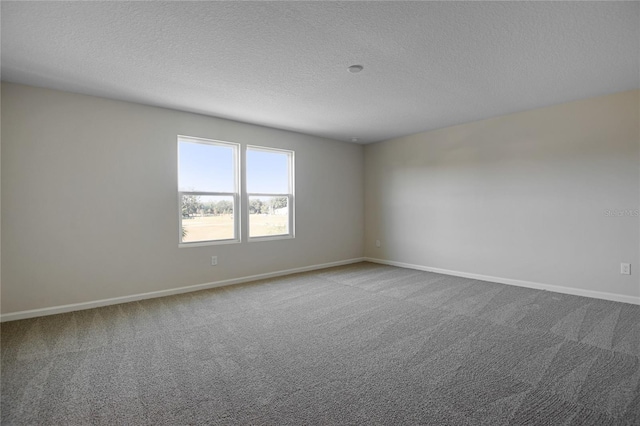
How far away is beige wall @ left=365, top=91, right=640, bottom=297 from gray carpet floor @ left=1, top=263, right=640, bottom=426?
616mm

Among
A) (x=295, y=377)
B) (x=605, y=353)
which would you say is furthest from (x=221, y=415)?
(x=605, y=353)

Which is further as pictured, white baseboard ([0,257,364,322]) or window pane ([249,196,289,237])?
window pane ([249,196,289,237])

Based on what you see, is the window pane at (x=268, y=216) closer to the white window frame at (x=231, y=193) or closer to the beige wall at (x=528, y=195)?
the white window frame at (x=231, y=193)

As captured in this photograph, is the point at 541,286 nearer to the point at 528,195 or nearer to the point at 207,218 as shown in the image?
the point at 528,195

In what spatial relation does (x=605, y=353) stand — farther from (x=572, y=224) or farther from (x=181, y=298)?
(x=181, y=298)

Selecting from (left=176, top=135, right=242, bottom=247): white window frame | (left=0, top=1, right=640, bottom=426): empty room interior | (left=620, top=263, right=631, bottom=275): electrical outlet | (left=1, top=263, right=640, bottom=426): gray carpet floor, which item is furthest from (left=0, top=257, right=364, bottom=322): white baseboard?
(left=620, top=263, right=631, bottom=275): electrical outlet

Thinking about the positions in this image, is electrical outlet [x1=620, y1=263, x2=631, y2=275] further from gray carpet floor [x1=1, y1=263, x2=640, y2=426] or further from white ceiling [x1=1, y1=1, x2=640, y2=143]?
white ceiling [x1=1, y1=1, x2=640, y2=143]

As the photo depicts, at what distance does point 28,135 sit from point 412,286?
4.88 m

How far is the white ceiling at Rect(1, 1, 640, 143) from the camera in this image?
203 cm

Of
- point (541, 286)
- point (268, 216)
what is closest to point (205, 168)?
point (268, 216)

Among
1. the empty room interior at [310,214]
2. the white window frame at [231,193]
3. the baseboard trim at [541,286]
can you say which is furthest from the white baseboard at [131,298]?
the baseboard trim at [541,286]

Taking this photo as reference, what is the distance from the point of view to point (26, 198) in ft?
10.3

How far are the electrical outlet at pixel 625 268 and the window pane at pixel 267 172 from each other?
15.1 ft

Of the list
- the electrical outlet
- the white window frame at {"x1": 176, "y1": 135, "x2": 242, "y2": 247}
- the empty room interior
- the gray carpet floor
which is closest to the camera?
the gray carpet floor
